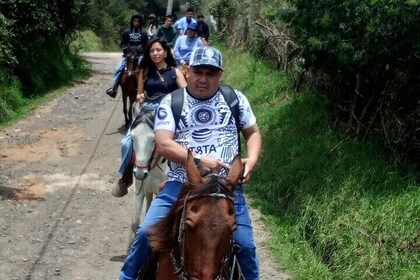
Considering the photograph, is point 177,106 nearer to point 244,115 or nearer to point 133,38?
point 244,115

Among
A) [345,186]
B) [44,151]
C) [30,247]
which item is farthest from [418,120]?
[44,151]

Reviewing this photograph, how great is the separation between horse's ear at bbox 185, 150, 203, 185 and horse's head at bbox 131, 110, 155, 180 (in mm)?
3299

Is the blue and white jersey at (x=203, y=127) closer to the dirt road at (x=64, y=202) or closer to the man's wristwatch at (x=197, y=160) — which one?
the man's wristwatch at (x=197, y=160)

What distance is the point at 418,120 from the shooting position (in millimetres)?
7383

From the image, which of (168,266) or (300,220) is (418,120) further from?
(168,266)

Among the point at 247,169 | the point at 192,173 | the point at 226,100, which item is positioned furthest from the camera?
the point at 226,100

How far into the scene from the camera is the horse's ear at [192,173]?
3533 millimetres

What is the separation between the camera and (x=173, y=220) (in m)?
3.79

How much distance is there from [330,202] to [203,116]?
3.76m

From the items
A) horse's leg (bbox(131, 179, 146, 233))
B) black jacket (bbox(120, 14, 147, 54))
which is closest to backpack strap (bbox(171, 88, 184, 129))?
horse's leg (bbox(131, 179, 146, 233))

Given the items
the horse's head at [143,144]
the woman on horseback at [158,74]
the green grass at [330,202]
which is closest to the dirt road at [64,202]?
the green grass at [330,202]

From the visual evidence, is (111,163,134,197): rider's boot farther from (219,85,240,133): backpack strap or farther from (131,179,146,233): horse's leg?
(219,85,240,133): backpack strap

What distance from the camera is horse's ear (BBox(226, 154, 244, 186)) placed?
3.59 meters

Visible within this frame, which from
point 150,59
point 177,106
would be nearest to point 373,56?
point 150,59
